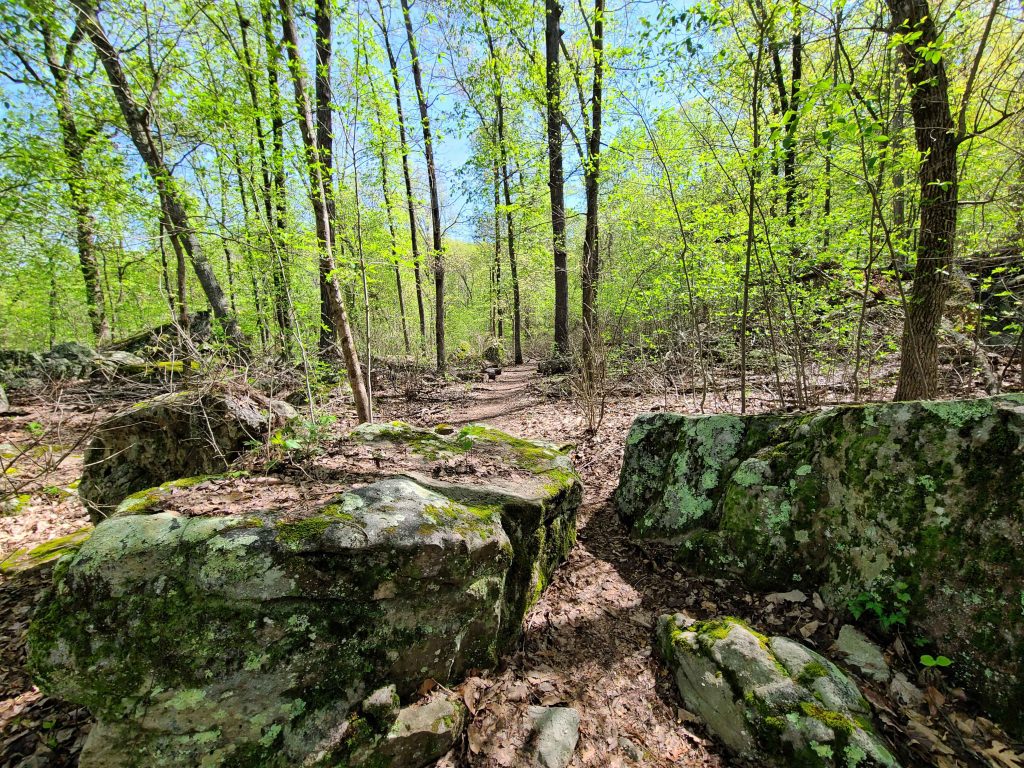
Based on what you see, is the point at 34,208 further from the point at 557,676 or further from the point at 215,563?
the point at 557,676

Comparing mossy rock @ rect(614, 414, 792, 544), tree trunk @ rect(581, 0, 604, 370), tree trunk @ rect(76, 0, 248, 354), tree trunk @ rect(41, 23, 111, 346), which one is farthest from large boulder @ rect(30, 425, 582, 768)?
tree trunk @ rect(41, 23, 111, 346)

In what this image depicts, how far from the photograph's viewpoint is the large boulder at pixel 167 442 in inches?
168

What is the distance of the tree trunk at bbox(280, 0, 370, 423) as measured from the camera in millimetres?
4812

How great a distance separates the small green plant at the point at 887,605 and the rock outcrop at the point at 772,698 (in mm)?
521

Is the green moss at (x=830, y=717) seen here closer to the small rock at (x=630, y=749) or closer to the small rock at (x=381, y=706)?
the small rock at (x=630, y=749)

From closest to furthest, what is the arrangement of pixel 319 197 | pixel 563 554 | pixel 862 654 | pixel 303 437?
pixel 862 654 < pixel 303 437 < pixel 563 554 < pixel 319 197

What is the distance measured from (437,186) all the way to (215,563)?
630 inches

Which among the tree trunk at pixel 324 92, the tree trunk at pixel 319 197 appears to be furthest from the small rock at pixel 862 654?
the tree trunk at pixel 324 92

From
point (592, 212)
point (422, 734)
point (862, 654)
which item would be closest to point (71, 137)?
point (592, 212)

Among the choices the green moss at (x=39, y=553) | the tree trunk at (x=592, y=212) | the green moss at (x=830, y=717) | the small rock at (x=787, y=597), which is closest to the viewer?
the green moss at (x=830, y=717)

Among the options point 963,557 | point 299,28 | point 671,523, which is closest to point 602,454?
point 671,523

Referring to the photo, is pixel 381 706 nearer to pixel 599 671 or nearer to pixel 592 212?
pixel 599 671

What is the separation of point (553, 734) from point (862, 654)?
1.97 m

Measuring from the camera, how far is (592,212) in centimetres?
888
